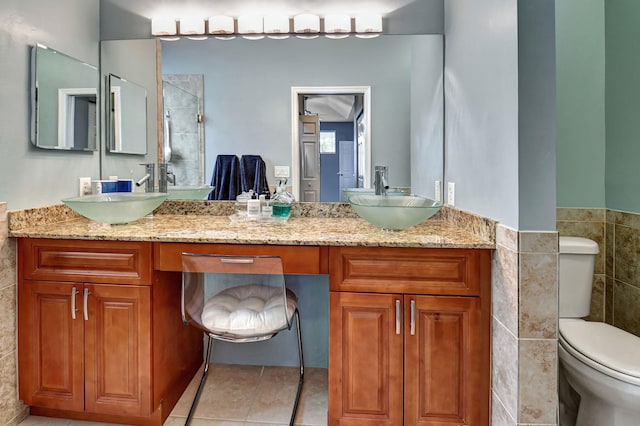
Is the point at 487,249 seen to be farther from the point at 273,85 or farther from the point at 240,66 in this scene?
the point at 240,66

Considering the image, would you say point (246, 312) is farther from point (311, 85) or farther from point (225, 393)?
point (311, 85)

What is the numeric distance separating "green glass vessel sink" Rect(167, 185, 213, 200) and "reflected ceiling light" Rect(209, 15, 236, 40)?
86 centimetres

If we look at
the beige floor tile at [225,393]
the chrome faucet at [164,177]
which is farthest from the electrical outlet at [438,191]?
the chrome faucet at [164,177]

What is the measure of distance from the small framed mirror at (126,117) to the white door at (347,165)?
3.85 ft

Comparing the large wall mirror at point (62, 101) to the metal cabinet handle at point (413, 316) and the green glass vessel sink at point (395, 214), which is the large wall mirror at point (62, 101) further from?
the metal cabinet handle at point (413, 316)

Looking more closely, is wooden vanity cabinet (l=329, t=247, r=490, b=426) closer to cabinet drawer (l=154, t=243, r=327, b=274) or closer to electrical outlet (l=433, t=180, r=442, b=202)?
cabinet drawer (l=154, t=243, r=327, b=274)

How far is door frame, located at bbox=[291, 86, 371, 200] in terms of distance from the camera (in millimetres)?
2152

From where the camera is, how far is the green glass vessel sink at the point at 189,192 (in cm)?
226

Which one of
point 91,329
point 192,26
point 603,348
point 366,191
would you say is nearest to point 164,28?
point 192,26

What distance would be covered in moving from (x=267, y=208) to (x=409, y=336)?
41.1 inches

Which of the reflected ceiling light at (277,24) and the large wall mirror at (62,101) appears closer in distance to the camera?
the large wall mirror at (62,101)

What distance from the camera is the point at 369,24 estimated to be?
210cm

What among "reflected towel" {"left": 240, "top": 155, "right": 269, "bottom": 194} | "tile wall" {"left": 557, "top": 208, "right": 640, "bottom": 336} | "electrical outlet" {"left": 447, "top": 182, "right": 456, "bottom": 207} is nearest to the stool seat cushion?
"reflected towel" {"left": 240, "top": 155, "right": 269, "bottom": 194}

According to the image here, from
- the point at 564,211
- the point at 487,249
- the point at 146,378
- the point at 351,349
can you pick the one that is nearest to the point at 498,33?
the point at 487,249
